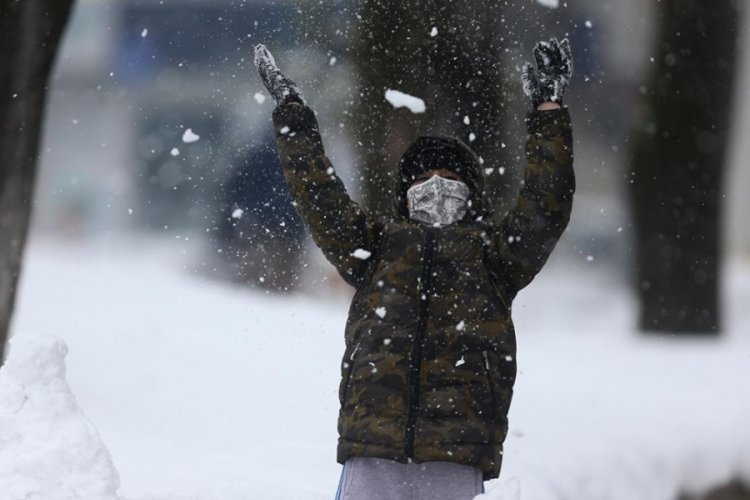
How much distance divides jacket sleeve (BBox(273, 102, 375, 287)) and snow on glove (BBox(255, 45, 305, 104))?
4.8 inches

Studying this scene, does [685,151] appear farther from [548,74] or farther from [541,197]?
[541,197]

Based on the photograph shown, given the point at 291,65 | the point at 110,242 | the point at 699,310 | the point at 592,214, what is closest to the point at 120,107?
the point at 110,242

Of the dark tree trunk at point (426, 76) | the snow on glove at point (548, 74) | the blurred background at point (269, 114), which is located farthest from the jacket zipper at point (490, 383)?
the dark tree trunk at point (426, 76)

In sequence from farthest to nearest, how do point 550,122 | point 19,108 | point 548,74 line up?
point 19,108
point 548,74
point 550,122

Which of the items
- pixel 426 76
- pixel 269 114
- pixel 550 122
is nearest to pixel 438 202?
pixel 550 122

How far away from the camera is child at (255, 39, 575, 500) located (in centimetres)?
275

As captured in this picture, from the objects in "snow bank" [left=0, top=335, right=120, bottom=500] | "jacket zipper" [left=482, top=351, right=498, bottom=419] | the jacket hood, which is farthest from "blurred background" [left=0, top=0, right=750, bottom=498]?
"jacket zipper" [left=482, top=351, right=498, bottom=419]

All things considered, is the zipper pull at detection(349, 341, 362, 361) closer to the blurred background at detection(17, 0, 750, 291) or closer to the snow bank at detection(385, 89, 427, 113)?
the blurred background at detection(17, 0, 750, 291)

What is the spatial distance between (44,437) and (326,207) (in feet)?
3.32

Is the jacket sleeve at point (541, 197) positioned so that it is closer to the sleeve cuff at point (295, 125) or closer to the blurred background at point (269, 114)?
the sleeve cuff at point (295, 125)

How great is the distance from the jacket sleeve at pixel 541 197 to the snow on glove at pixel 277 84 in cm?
71

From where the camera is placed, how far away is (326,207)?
2965mm

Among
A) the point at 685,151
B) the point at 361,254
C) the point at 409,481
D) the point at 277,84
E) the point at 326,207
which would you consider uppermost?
the point at 685,151

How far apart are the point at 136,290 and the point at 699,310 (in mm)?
5414
